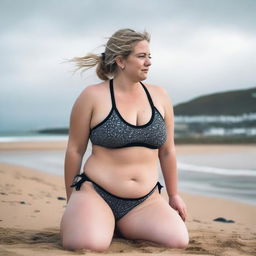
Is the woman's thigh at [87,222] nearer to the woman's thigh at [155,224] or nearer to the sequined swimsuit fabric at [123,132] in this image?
the woman's thigh at [155,224]

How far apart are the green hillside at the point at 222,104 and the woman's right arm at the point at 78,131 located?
51.6 meters

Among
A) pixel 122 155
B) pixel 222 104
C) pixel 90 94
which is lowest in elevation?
pixel 122 155

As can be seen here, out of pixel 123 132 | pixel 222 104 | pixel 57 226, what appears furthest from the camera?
pixel 222 104

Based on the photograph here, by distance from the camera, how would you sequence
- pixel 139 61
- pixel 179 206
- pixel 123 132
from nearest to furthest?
1. pixel 123 132
2. pixel 139 61
3. pixel 179 206

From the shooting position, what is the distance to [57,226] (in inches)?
198

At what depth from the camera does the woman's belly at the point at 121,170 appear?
391cm

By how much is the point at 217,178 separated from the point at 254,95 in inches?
2053

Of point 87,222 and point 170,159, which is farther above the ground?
point 170,159

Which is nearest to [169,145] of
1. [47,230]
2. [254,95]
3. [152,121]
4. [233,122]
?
[152,121]

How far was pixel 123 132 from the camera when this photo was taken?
3.83 m

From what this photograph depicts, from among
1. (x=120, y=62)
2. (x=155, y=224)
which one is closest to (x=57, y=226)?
(x=155, y=224)

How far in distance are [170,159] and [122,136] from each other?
0.66 m

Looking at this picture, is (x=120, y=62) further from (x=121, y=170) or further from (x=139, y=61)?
(x=121, y=170)

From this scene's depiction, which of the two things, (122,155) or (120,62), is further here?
(120,62)
